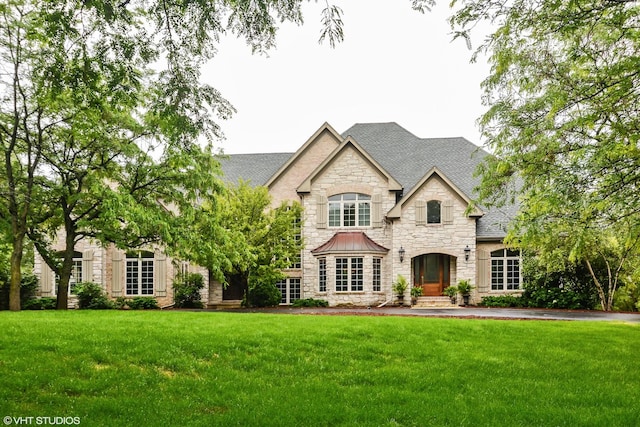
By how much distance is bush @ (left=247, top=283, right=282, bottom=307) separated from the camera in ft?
90.3

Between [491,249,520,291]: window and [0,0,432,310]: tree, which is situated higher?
[0,0,432,310]: tree

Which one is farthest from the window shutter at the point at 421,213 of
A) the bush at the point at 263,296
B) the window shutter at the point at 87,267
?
the window shutter at the point at 87,267

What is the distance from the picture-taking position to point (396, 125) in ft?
117

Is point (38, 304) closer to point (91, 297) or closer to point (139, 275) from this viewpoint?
point (91, 297)

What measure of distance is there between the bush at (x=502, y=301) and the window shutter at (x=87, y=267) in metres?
19.8

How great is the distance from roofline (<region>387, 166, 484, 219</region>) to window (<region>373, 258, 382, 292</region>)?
2465 mm

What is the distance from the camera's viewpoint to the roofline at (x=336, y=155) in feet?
94.2

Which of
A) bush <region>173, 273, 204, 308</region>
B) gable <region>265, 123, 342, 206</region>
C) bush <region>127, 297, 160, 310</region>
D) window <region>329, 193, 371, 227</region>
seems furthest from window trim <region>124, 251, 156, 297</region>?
window <region>329, 193, 371, 227</region>

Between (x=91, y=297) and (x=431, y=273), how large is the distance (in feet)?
56.7

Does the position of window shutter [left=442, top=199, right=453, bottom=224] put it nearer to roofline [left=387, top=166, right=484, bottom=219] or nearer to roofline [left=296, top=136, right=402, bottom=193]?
roofline [left=387, top=166, right=484, bottom=219]

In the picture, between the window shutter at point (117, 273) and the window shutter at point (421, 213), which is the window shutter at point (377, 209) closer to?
the window shutter at point (421, 213)

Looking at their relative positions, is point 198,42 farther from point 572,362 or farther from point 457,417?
point 572,362

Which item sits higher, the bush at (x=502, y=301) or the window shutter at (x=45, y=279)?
the window shutter at (x=45, y=279)

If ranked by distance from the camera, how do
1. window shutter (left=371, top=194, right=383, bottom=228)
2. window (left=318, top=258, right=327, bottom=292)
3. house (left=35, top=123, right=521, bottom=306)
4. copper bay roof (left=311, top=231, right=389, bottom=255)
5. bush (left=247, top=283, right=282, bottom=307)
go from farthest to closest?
window shutter (left=371, top=194, right=383, bottom=228) → window (left=318, top=258, right=327, bottom=292) → house (left=35, top=123, right=521, bottom=306) → copper bay roof (left=311, top=231, right=389, bottom=255) → bush (left=247, top=283, right=282, bottom=307)
